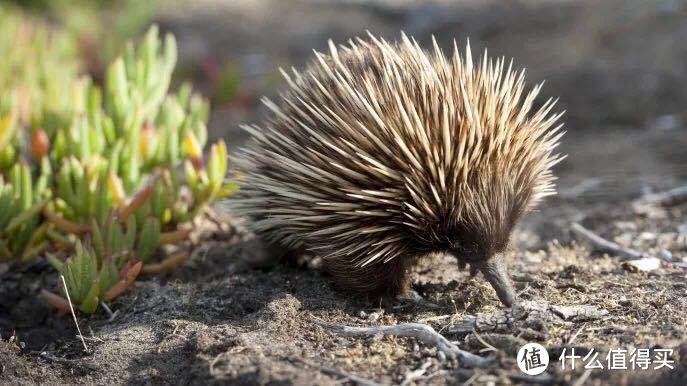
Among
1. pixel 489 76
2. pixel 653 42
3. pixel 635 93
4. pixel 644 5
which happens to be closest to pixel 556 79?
pixel 635 93

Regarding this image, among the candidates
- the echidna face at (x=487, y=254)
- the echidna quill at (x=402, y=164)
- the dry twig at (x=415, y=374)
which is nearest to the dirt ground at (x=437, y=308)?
the dry twig at (x=415, y=374)

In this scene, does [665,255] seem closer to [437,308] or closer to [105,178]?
[437,308]

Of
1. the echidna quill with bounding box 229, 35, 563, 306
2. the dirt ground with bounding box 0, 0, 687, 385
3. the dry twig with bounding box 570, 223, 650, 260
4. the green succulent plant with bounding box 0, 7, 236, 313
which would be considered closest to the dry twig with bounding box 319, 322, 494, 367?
the dirt ground with bounding box 0, 0, 687, 385

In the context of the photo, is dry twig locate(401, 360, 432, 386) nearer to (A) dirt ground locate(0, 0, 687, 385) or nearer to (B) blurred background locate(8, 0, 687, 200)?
(A) dirt ground locate(0, 0, 687, 385)

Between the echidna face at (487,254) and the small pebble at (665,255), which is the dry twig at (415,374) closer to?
the echidna face at (487,254)

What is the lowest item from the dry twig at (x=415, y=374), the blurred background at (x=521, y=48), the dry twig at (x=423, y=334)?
the dry twig at (x=415, y=374)
